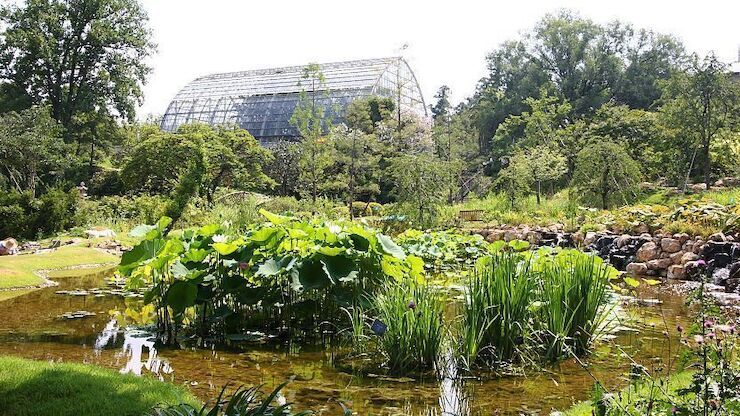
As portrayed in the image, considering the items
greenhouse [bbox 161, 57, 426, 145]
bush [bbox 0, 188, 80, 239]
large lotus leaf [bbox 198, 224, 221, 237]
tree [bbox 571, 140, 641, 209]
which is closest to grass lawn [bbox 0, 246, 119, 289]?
bush [bbox 0, 188, 80, 239]

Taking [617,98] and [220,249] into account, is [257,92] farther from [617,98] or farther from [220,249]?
[220,249]

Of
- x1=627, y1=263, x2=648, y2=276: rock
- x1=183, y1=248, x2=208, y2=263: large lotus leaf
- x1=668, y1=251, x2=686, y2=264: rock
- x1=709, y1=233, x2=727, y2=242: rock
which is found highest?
x1=183, y1=248, x2=208, y2=263: large lotus leaf

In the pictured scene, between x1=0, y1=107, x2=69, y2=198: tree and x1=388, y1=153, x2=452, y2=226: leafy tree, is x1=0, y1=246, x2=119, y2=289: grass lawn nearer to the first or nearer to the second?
x1=0, y1=107, x2=69, y2=198: tree

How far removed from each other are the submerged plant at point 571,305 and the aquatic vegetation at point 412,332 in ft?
2.73

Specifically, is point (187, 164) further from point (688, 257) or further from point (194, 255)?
point (194, 255)

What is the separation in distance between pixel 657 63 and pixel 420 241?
28.9 meters

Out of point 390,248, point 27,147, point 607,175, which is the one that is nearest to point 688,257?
point 607,175

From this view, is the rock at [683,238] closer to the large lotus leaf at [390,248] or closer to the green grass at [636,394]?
the large lotus leaf at [390,248]

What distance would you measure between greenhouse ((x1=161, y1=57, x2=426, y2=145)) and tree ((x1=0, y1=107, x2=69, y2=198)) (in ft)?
42.1

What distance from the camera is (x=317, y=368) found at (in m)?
4.53

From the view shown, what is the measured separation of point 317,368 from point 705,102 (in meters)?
15.4

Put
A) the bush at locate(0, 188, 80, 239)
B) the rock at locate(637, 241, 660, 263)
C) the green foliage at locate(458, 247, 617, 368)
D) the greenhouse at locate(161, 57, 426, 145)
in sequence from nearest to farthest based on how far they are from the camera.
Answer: the green foliage at locate(458, 247, 617, 368) → the rock at locate(637, 241, 660, 263) → the bush at locate(0, 188, 80, 239) → the greenhouse at locate(161, 57, 426, 145)

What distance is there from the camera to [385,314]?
4.36 meters

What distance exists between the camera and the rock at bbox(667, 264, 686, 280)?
9505 millimetres
